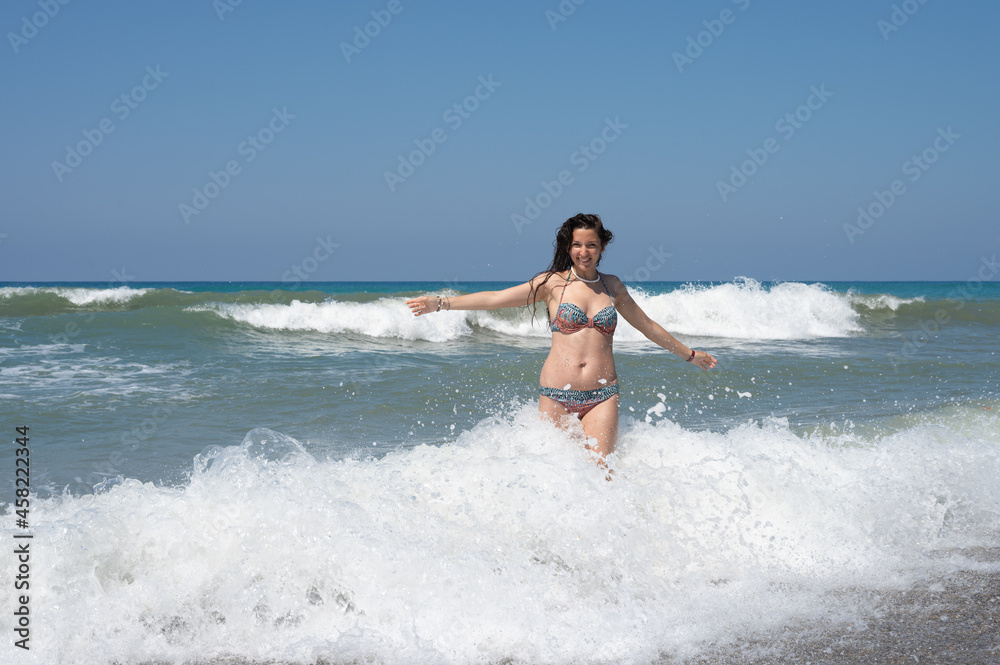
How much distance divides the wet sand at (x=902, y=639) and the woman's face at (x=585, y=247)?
2358mm

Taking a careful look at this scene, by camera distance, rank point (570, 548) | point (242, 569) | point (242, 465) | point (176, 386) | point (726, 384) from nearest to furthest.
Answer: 1. point (242, 569)
2. point (570, 548)
3. point (242, 465)
4. point (176, 386)
5. point (726, 384)

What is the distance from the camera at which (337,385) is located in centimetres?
920

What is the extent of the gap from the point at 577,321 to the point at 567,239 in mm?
542

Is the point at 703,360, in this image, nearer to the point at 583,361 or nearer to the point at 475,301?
the point at 583,361

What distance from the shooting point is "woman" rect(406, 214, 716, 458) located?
176 inches

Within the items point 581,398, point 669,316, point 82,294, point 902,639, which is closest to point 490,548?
point 581,398

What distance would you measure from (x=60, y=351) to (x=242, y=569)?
32.0 feet

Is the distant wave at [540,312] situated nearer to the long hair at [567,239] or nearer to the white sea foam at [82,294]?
the white sea foam at [82,294]

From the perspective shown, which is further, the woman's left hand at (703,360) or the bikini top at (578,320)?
the woman's left hand at (703,360)

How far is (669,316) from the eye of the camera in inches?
870

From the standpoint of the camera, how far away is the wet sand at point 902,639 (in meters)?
2.89

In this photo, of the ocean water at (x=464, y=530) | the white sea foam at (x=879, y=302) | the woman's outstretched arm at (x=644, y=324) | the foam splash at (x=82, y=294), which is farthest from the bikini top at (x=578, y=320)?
the foam splash at (x=82, y=294)

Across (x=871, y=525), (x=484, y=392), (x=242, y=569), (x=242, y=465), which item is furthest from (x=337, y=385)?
(x=871, y=525)

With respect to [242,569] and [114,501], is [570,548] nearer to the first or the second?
[242,569]
